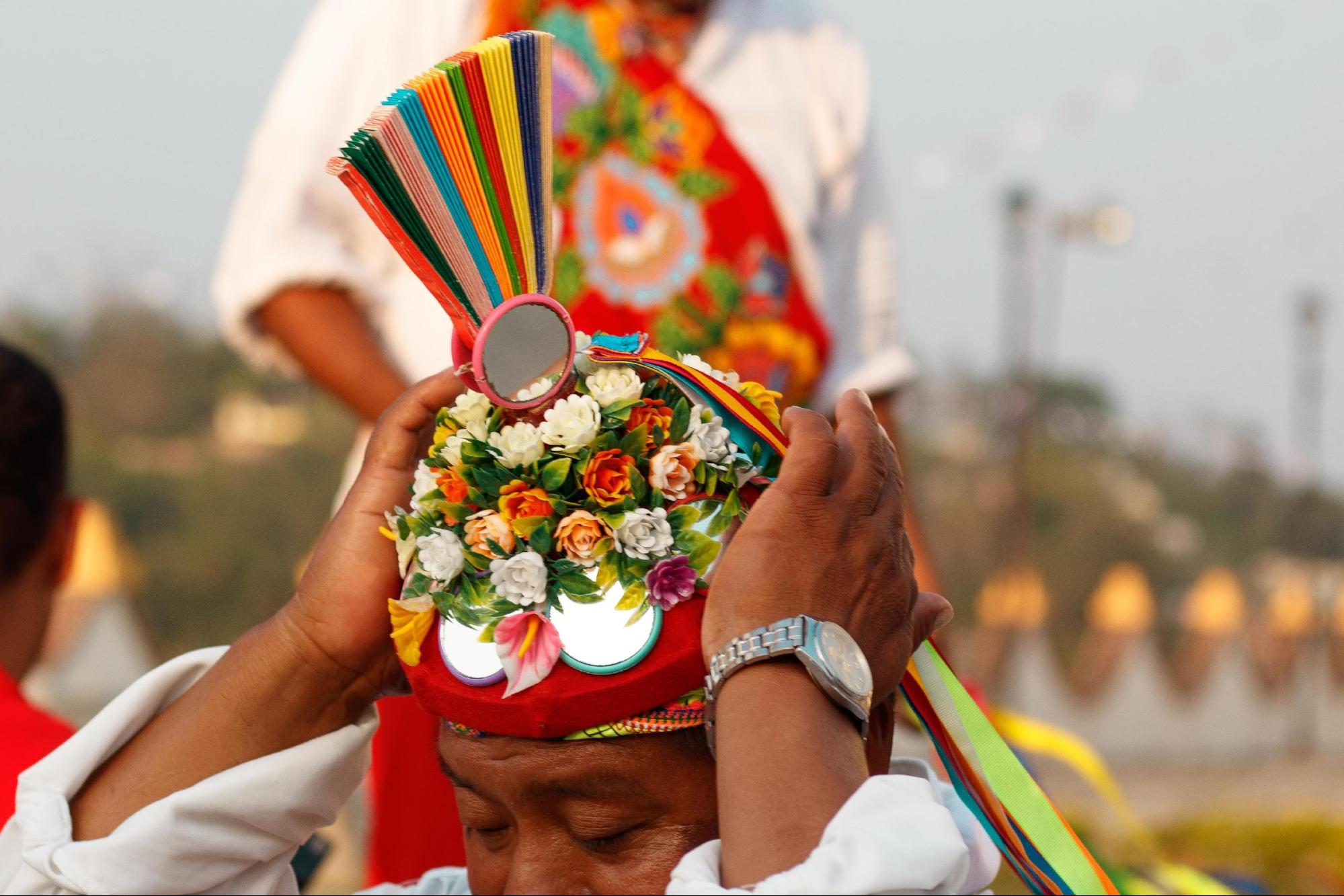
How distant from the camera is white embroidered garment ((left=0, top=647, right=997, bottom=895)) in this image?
6.81 feet

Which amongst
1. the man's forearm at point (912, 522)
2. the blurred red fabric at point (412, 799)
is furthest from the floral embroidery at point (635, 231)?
the blurred red fabric at point (412, 799)

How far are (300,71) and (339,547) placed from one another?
4.72 ft

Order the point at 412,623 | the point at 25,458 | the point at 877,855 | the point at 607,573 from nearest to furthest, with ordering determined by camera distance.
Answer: the point at 877,855 → the point at 607,573 → the point at 412,623 → the point at 25,458

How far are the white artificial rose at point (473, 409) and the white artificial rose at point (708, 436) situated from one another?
0.82 ft

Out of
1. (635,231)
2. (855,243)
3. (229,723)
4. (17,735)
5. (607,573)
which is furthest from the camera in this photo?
(855,243)

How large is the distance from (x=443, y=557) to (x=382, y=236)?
53.7 inches

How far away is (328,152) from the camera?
128 inches

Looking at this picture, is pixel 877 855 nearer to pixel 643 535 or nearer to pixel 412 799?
pixel 643 535

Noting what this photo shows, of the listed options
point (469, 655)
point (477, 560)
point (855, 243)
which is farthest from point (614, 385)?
point (855, 243)

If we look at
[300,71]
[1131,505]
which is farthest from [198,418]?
[300,71]

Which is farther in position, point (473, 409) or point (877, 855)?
point (473, 409)

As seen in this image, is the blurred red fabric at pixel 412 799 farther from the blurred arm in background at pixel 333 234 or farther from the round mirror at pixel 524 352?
the round mirror at pixel 524 352

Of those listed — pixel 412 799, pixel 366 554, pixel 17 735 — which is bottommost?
pixel 412 799

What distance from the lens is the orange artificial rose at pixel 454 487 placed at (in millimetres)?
2002
